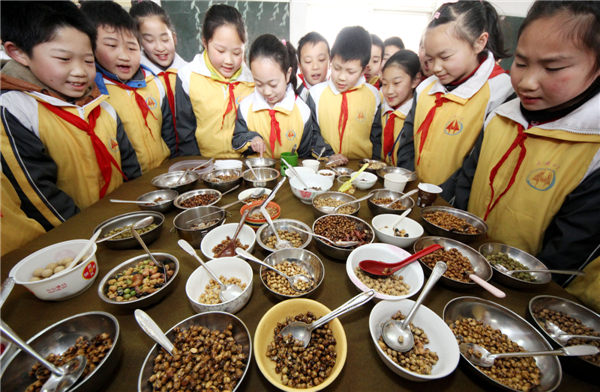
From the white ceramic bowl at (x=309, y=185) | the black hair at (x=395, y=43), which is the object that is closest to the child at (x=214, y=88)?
the white ceramic bowl at (x=309, y=185)

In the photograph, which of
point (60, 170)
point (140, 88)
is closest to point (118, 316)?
point (60, 170)

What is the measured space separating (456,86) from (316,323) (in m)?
2.77

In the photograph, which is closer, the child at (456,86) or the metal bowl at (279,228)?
the metal bowl at (279,228)

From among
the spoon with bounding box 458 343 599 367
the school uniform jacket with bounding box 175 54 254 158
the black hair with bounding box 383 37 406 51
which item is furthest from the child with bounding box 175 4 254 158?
the black hair with bounding box 383 37 406 51

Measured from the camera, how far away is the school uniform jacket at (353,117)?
10.8 feet

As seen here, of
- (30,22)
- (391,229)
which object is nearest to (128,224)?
(30,22)

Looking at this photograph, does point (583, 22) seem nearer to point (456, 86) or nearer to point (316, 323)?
point (456, 86)

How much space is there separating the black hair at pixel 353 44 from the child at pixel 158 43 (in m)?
2.33

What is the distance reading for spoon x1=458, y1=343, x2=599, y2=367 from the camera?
0.75 m

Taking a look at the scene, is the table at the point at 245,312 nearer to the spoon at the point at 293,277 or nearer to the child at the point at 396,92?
the spoon at the point at 293,277

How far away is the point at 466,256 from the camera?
1.33 metres

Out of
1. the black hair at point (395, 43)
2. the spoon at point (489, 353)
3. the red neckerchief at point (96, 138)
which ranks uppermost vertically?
the black hair at point (395, 43)

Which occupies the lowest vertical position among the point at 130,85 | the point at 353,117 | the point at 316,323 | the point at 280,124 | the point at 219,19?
the point at 316,323

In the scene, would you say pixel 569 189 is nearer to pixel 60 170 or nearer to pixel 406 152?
pixel 406 152
